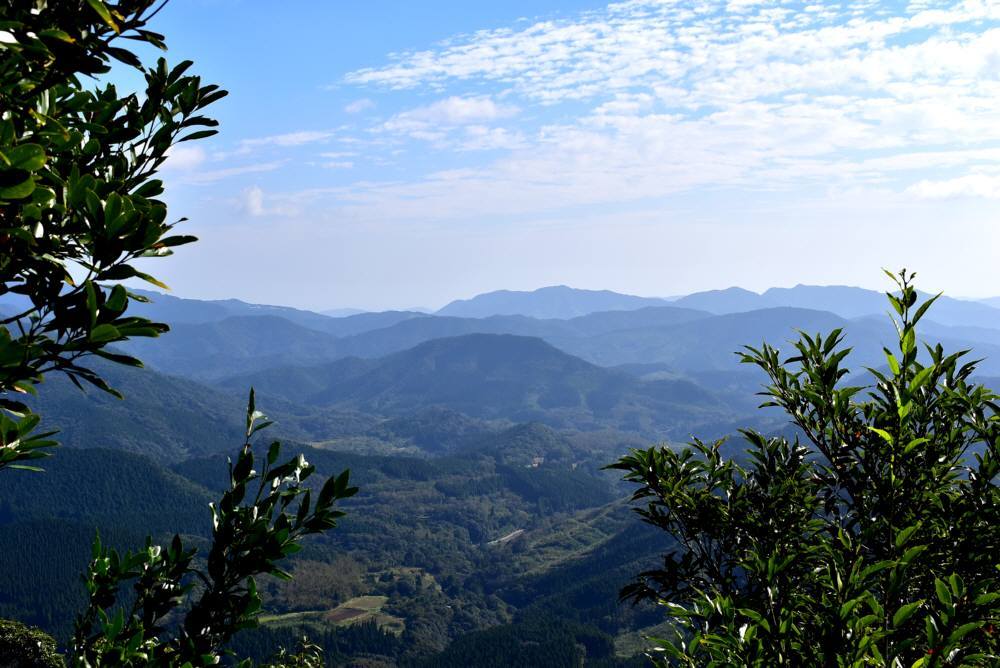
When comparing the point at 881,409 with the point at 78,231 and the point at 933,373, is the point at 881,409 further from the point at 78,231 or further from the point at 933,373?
the point at 78,231

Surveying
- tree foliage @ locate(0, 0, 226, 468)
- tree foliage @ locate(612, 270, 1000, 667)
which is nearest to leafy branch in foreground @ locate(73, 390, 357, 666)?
tree foliage @ locate(0, 0, 226, 468)

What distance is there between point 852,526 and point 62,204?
9.24 meters

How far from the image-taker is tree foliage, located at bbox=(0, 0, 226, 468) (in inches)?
136

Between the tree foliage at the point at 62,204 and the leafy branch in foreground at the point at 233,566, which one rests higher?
the tree foliage at the point at 62,204

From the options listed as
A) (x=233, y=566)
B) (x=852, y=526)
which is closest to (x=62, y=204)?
(x=233, y=566)

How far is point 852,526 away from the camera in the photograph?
8.52 meters

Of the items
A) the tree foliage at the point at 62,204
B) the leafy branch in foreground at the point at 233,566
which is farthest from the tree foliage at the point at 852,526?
the tree foliage at the point at 62,204

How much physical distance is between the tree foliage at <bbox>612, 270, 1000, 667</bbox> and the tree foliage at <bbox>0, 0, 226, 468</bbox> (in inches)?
217

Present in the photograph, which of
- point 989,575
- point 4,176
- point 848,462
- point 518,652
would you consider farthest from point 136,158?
point 518,652

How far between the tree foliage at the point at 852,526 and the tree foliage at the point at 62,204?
552cm

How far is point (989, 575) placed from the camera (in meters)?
7.98

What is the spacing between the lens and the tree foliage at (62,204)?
136 inches

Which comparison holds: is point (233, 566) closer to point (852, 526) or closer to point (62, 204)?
point (62, 204)

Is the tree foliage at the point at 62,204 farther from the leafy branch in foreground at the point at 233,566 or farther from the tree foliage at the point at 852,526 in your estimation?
the tree foliage at the point at 852,526
